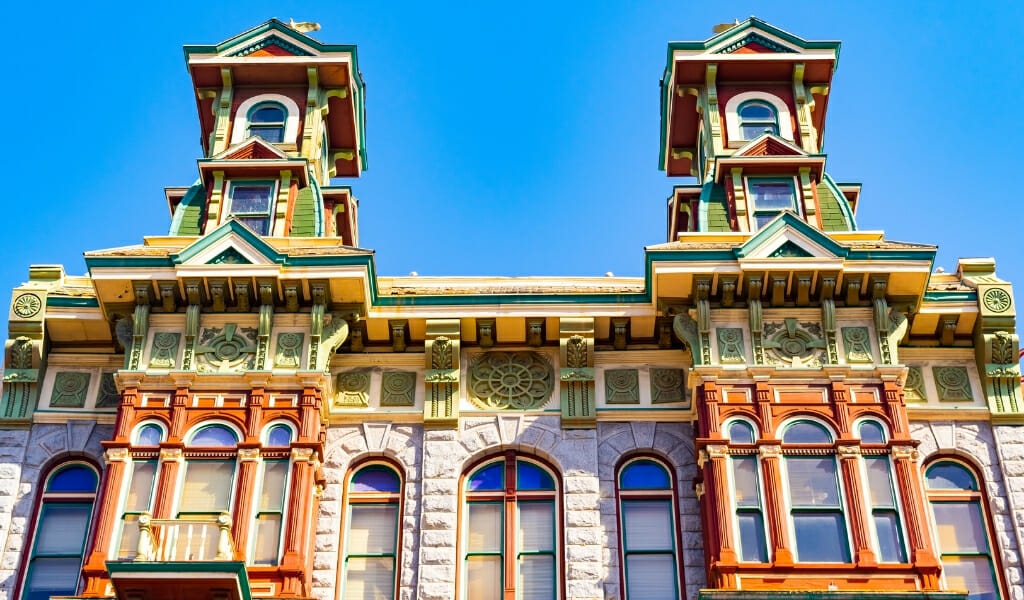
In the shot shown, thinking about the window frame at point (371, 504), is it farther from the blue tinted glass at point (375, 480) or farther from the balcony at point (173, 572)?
the balcony at point (173, 572)

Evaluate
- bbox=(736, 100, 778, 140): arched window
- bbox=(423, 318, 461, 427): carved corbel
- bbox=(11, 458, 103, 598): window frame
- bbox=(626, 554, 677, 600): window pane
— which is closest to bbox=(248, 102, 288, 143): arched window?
bbox=(423, 318, 461, 427): carved corbel

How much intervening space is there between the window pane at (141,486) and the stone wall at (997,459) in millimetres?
11878

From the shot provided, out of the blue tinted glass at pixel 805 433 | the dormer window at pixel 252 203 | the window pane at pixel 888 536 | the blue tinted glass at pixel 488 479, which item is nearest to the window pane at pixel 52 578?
Answer: the blue tinted glass at pixel 488 479

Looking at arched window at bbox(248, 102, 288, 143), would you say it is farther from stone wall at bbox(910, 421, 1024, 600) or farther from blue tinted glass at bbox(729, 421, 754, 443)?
stone wall at bbox(910, 421, 1024, 600)

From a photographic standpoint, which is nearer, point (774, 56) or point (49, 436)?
point (49, 436)

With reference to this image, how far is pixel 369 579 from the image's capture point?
23109 mm

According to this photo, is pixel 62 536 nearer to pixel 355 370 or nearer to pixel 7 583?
pixel 7 583

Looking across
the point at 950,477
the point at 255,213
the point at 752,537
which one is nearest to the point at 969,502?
the point at 950,477

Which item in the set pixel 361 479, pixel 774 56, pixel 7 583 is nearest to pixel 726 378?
pixel 361 479

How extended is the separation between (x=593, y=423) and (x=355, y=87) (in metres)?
10.6

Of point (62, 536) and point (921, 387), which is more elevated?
point (921, 387)

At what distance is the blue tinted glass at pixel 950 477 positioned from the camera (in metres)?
24.1

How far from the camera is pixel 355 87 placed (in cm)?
3184

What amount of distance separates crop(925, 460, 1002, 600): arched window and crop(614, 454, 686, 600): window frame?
3.92 m
